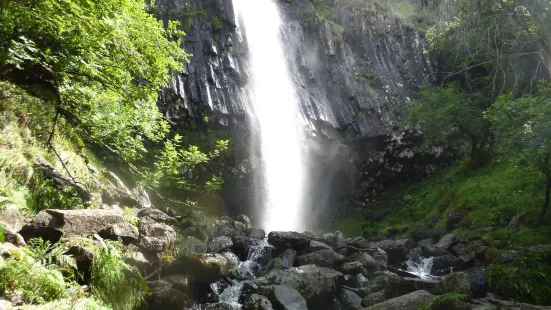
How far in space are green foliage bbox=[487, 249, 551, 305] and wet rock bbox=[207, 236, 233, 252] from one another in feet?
26.6

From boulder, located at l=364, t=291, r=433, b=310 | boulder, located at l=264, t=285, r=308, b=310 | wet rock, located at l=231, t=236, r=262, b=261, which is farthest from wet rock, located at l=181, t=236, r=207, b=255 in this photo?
boulder, located at l=364, t=291, r=433, b=310

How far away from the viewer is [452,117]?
76.1 ft

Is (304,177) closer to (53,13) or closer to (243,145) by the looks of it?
(243,145)

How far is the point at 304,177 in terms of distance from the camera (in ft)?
89.5

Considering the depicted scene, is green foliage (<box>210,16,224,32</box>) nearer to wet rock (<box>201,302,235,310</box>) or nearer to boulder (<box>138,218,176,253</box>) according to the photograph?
boulder (<box>138,218,176,253</box>)

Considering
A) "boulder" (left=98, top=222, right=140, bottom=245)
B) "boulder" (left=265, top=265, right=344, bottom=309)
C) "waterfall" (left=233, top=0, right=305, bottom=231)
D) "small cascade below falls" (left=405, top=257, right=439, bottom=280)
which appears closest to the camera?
"boulder" (left=98, top=222, right=140, bottom=245)

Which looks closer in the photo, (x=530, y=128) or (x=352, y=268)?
(x=352, y=268)

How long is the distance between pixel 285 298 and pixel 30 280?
536cm

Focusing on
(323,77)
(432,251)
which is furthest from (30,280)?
(323,77)

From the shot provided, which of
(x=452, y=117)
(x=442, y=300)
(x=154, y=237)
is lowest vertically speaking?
(x=442, y=300)

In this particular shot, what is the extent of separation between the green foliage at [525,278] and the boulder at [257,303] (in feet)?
18.9

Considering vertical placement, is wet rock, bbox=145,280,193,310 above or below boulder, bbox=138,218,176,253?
below

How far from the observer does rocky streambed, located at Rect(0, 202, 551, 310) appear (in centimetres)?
626

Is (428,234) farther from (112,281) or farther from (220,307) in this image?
(112,281)
